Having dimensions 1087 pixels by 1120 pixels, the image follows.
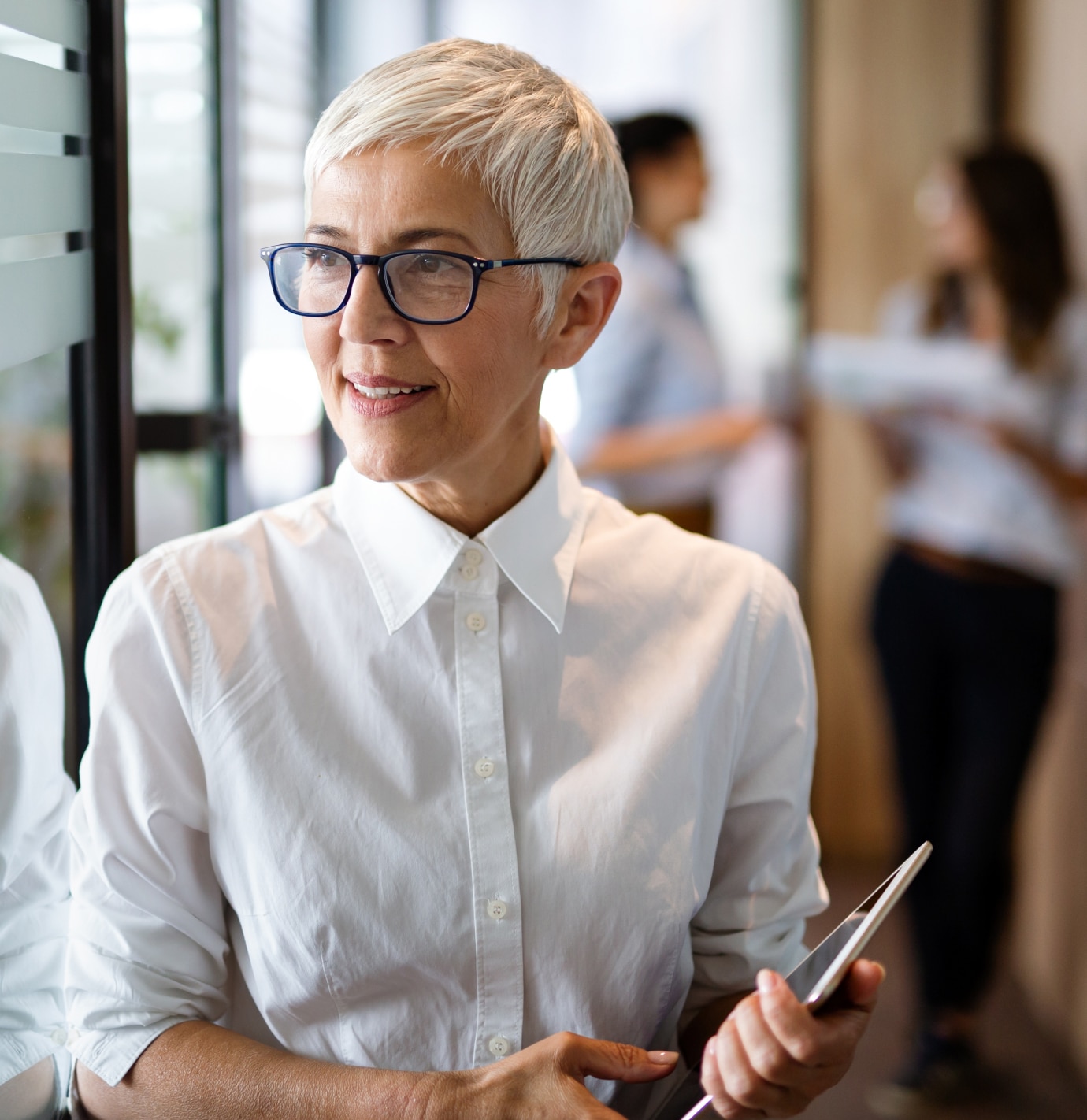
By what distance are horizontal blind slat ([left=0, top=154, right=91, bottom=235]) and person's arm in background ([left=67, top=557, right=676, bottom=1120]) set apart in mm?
304

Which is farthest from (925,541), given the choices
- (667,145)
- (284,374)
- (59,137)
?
(59,137)

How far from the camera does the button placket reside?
1067 mm

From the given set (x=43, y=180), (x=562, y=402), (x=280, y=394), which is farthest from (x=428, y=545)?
(x=562, y=402)

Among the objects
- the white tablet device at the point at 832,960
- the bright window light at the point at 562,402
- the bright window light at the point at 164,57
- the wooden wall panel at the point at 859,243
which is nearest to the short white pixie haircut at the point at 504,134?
the bright window light at the point at 164,57

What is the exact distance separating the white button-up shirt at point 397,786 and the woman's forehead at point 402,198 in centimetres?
24

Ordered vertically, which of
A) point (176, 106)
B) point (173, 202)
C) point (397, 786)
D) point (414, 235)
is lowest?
point (397, 786)

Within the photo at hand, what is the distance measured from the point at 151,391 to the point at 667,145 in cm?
155

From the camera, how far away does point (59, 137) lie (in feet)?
3.61

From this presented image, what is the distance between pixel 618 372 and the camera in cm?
270

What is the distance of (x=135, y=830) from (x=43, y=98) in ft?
2.06

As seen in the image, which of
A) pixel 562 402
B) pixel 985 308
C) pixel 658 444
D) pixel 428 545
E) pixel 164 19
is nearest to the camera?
pixel 428 545

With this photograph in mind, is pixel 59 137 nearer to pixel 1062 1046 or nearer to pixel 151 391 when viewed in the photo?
pixel 151 391

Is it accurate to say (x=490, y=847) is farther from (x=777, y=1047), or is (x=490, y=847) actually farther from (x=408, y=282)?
(x=408, y=282)

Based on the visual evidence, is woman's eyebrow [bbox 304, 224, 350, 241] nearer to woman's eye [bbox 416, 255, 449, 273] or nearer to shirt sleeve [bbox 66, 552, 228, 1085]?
woman's eye [bbox 416, 255, 449, 273]
